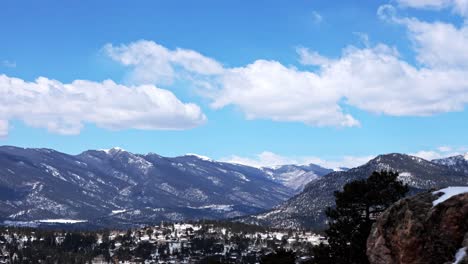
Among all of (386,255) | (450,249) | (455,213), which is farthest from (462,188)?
(386,255)

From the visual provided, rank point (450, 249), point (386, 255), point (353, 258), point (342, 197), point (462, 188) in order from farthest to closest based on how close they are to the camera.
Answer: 1. point (342, 197)
2. point (353, 258)
3. point (386, 255)
4. point (462, 188)
5. point (450, 249)

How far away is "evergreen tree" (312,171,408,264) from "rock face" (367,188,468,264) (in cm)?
1778

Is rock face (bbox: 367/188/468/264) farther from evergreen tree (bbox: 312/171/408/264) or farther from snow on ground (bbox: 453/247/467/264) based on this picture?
evergreen tree (bbox: 312/171/408/264)

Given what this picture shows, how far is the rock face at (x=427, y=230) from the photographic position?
30.5m

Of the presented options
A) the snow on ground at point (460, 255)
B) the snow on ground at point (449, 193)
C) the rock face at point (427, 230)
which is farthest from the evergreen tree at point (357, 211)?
the snow on ground at point (460, 255)

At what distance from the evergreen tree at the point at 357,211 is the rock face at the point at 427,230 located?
17782 millimetres

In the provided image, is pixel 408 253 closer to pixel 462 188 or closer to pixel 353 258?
pixel 462 188

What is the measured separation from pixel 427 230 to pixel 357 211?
25.1m

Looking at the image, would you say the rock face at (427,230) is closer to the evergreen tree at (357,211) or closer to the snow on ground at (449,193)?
the snow on ground at (449,193)

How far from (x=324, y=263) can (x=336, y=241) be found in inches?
126

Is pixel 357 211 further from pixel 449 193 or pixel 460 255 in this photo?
pixel 460 255

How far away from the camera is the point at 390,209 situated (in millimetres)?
35281

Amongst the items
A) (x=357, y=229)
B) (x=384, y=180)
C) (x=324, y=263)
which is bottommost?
(x=324, y=263)

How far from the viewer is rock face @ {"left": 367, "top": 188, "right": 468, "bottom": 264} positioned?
30516 mm
